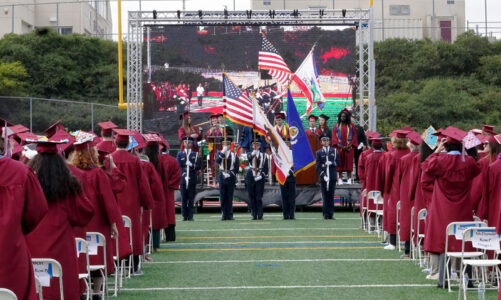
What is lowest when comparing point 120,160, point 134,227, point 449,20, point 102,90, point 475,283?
point 475,283

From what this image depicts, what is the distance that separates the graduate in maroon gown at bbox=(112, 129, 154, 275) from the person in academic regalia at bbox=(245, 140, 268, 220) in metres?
8.47

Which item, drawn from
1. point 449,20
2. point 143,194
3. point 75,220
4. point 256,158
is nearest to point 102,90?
point 449,20

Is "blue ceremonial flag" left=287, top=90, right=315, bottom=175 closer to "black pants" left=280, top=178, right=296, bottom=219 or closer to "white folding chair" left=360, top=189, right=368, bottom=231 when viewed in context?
"black pants" left=280, top=178, right=296, bottom=219

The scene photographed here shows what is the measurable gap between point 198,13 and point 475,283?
48.6ft

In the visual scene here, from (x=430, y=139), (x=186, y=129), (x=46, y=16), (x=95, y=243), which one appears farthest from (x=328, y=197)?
(x=46, y=16)

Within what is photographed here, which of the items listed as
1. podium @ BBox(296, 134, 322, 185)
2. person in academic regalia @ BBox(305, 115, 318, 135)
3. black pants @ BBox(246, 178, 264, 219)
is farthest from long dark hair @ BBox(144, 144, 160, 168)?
person in academic regalia @ BBox(305, 115, 318, 135)

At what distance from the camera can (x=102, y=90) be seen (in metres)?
→ 46.3

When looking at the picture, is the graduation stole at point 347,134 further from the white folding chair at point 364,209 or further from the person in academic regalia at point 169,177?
the person in academic regalia at point 169,177

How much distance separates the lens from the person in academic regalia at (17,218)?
19.0ft

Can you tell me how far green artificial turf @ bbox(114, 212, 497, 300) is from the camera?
33.2ft

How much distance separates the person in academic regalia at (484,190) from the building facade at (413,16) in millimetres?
34153

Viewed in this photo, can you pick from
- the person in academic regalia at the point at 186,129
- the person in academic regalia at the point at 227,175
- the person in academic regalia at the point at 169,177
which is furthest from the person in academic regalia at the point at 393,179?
the person in academic regalia at the point at 186,129

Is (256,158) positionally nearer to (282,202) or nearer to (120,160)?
(282,202)

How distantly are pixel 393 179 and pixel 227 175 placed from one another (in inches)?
258
